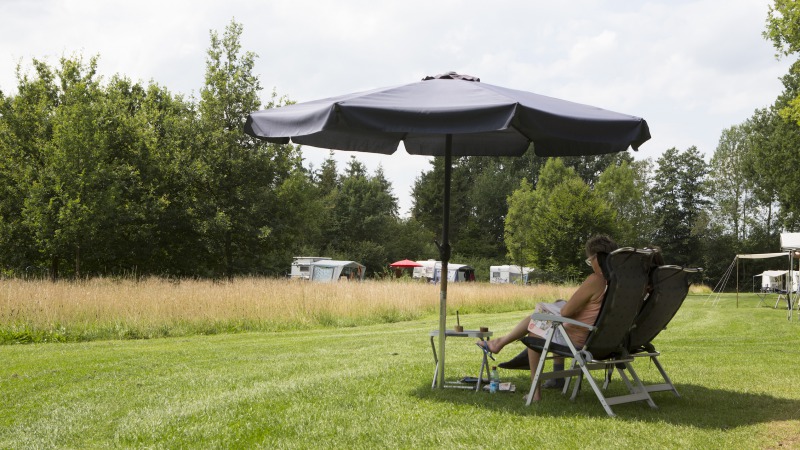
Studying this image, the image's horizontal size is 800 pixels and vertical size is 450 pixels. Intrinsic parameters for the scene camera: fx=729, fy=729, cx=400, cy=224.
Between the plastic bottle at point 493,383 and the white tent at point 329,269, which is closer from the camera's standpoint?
the plastic bottle at point 493,383

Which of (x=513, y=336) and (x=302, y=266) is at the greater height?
(x=513, y=336)

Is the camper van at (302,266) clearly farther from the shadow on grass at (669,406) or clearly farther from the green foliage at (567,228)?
the shadow on grass at (669,406)

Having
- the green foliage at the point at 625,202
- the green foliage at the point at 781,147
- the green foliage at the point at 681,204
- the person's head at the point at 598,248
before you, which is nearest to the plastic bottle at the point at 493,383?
the person's head at the point at 598,248

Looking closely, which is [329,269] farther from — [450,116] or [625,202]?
[450,116]

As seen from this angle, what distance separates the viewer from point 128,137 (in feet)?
85.5

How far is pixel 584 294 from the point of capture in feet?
16.4

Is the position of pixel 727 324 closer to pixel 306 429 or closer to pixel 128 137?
pixel 306 429

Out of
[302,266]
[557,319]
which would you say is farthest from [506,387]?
[302,266]

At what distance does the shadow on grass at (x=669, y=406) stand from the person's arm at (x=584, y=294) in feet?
2.19

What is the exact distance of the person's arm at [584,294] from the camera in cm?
498

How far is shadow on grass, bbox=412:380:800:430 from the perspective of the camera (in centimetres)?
465

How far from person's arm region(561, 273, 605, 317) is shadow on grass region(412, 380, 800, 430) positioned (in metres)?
0.67

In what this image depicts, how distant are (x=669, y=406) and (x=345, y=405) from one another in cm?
227

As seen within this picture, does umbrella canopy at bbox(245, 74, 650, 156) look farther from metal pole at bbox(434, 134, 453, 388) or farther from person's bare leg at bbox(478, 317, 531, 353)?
person's bare leg at bbox(478, 317, 531, 353)
